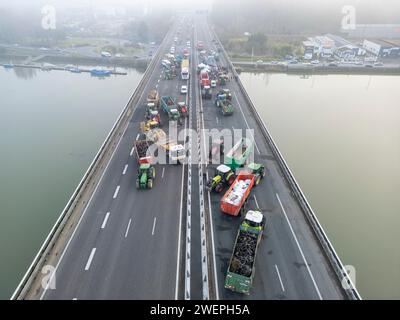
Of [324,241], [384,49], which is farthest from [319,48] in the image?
[324,241]

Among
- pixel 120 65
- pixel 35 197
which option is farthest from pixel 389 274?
pixel 120 65

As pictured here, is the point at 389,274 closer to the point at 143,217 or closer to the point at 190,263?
the point at 190,263

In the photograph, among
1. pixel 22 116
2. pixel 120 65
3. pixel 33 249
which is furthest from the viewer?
pixel 120 65

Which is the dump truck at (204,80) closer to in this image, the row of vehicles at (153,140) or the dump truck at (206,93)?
the dump truck at (206,93)

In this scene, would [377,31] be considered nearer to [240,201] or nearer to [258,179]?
[258,179]

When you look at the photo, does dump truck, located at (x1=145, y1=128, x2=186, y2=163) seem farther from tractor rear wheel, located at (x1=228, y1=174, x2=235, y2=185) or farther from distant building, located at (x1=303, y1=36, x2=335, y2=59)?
distant building, located at (x1=303, y1=36, x2=335, y2=59)

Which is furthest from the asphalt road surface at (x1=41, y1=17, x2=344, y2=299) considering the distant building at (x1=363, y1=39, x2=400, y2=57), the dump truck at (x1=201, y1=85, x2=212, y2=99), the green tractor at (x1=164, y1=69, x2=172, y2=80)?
the distant building at (x1=363, y1=39, x2=400, y2=57)

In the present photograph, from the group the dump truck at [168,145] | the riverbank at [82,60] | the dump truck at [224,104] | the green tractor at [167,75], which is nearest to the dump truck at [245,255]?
the dump truck at [168,145]
